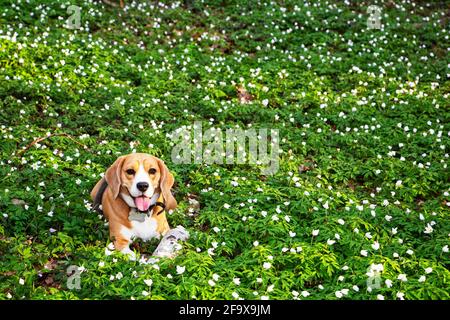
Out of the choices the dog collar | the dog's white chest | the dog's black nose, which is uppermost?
the dog's black nose

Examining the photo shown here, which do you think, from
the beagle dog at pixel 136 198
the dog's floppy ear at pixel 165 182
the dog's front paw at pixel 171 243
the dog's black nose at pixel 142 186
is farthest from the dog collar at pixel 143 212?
the dog's front paw at pixel 171 243

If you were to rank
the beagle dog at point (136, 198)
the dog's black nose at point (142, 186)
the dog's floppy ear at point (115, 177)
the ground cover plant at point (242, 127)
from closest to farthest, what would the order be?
the ground cover plant at point (242, 127) < the dog's black nose at point (142, 186) < the beagle dog at point (136, 198) < the dog's floppy ear at point (115, 177)

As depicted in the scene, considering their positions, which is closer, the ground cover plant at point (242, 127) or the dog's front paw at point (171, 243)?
the ground cover plant at point (242, 127)

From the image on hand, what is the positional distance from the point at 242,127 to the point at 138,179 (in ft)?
17.1

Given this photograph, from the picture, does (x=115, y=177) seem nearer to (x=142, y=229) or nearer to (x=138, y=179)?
(x=138, y=179)

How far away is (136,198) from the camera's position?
7430mm

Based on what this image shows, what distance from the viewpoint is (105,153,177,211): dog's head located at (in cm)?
737

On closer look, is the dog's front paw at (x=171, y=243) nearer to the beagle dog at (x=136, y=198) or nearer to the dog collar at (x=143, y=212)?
the beagle dog at (x=136, y=198)

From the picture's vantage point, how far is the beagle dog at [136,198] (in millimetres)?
7406

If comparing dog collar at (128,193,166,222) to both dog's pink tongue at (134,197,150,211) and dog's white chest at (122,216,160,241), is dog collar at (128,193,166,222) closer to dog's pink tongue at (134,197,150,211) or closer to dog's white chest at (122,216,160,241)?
dog's white chest at (122,216,160,241)

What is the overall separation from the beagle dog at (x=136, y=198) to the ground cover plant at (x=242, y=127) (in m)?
0.31

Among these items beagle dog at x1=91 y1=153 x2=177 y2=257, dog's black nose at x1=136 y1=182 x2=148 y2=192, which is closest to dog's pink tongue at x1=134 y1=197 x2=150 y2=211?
beagle dog at x1=91 y1=153 x2=177 y2=257
